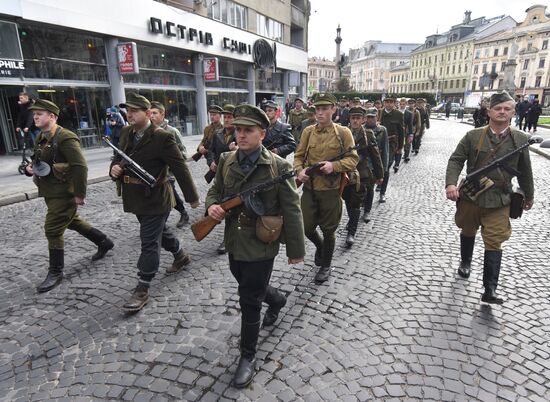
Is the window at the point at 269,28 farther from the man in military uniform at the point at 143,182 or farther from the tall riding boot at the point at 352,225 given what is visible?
the man in military uniform at the point at 143,182

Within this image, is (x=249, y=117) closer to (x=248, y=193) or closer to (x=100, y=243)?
(x=248, y=193)

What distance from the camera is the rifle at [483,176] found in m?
3.34

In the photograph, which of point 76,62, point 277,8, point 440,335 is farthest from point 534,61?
point 440,335

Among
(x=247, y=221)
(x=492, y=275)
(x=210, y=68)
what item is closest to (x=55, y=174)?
(x=247, y=221)

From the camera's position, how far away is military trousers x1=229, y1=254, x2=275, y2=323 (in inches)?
100

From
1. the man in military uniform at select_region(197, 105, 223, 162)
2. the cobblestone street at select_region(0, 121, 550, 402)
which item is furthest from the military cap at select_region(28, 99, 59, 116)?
the man in military uniform at select_region(197, 105, 223, 162)

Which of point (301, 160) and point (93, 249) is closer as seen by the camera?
point (301, 160)

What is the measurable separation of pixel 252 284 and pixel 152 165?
1.75 meters

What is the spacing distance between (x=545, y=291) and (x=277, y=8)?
30180 millimetres

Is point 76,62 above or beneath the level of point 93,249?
above

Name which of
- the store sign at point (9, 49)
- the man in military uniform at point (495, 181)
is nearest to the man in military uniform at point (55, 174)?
the man in military uniform at point (495, 181)

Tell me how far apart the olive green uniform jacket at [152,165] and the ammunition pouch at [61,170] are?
2.22ft

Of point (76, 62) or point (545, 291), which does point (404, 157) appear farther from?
point (76, 62)

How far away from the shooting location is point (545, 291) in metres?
3.89
